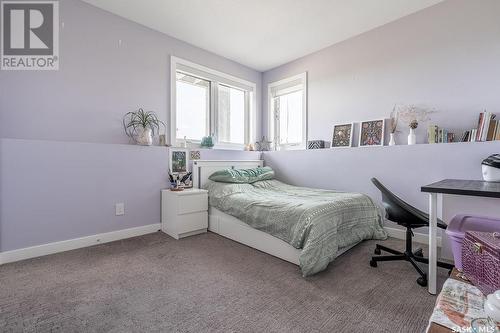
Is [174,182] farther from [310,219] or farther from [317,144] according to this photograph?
[317,144]

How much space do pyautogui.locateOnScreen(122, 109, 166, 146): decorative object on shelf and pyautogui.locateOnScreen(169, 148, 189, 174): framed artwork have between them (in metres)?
0.33

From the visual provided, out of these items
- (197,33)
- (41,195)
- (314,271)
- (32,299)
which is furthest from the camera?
(197,33)

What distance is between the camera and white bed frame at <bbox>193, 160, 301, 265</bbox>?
6.89ft

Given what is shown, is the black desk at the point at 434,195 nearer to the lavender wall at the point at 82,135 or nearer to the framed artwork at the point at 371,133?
the framed artwork at the point at 371,133

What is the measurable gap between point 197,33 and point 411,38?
272 cm

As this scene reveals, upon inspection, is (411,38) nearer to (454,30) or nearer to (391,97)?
(454,30)

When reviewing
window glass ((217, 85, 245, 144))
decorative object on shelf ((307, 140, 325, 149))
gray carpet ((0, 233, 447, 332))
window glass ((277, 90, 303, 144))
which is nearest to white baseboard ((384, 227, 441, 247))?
gray carpet ((0, 233, 447, 332))

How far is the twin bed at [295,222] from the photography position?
1.85 meters

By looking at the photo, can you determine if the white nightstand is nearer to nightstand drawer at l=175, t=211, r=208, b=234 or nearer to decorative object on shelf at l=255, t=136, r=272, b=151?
nightstand drawer at l=175, t=211, r=208, b=234

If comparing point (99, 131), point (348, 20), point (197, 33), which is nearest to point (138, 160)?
point (99, 131)

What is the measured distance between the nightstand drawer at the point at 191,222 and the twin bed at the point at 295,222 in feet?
0.36

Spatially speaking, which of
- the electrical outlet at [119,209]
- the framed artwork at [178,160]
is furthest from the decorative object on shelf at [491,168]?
the electrical outlet at [119,209]

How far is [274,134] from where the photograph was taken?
14.5 ft

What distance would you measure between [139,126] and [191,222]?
1.39 metres
